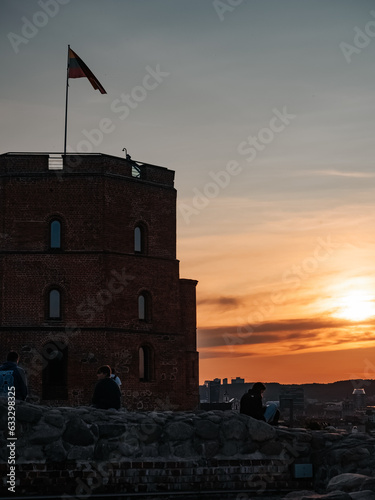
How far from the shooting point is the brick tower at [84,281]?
31.4 meters

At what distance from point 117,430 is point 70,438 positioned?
0.72 meters

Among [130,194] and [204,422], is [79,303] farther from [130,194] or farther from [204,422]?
[204,422]

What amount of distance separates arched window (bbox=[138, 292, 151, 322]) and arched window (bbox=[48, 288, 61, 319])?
11.2ft

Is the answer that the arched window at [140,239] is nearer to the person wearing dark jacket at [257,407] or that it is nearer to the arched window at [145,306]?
the arched window at [145,306]

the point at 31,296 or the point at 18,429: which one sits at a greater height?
the point at 31,296

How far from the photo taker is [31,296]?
105ft

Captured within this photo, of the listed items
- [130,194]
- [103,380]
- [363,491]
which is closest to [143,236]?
[130,194]

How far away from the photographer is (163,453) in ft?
39.6

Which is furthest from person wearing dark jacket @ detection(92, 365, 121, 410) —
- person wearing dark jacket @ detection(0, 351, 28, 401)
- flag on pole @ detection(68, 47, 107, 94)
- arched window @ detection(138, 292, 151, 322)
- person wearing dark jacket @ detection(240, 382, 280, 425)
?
flag on pole @ detection(68, 47, 107, 94)

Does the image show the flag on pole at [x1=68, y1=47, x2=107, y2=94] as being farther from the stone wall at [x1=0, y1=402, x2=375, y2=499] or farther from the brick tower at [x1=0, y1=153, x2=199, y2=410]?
the stone wall at [x1=0, y1=402, x2=375, y2=499]

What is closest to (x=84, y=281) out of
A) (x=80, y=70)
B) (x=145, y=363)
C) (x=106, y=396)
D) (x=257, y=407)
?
(x=145, y=363)

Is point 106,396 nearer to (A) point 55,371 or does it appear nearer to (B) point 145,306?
(A) point 55,371

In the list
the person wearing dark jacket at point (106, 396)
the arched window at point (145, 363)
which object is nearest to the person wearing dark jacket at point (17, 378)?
the person wearing dark jacket at point (106, 396)

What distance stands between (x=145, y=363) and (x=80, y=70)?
12.9 meters
